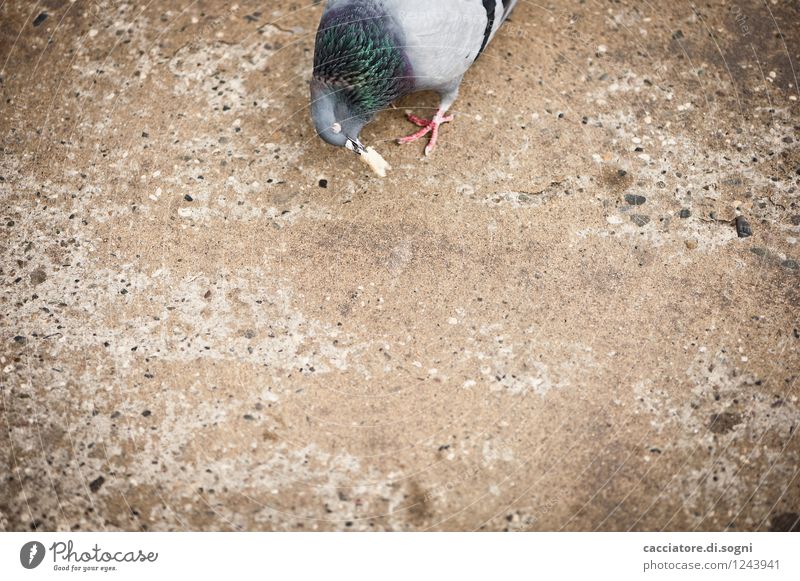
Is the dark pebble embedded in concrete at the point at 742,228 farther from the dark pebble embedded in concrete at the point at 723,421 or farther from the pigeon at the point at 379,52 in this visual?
the pigeon at the point at 379,52

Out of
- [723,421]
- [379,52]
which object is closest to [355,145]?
[379,52]

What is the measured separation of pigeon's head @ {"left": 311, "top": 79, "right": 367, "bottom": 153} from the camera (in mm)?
2736

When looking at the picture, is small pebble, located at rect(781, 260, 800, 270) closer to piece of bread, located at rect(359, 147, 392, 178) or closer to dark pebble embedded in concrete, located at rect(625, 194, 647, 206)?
dark pebble embedded in concrete, located at rect(625, 194, 647, 206)

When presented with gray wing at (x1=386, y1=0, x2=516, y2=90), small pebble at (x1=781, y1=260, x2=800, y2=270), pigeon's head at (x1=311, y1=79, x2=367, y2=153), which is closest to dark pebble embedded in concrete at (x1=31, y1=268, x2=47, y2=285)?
pigeon's head at (x1=311, y1=79, x2=367, y2=153)

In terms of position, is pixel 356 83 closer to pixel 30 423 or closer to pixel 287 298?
pixel 287 298

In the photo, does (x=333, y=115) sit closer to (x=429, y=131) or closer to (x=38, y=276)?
(x=429, y=131)

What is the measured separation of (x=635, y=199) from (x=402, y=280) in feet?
3.66

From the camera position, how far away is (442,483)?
2.58 metres

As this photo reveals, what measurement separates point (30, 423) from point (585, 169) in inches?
99.8

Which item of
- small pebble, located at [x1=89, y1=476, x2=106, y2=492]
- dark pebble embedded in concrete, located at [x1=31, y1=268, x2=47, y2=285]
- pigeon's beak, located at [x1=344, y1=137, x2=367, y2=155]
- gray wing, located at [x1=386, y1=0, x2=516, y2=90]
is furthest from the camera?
dark pebble embedded in concrete, located at [x1=31, y1=268, x2=47, y2=285]

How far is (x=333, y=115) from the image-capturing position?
2748 millimetres

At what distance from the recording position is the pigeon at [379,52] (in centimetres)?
265
